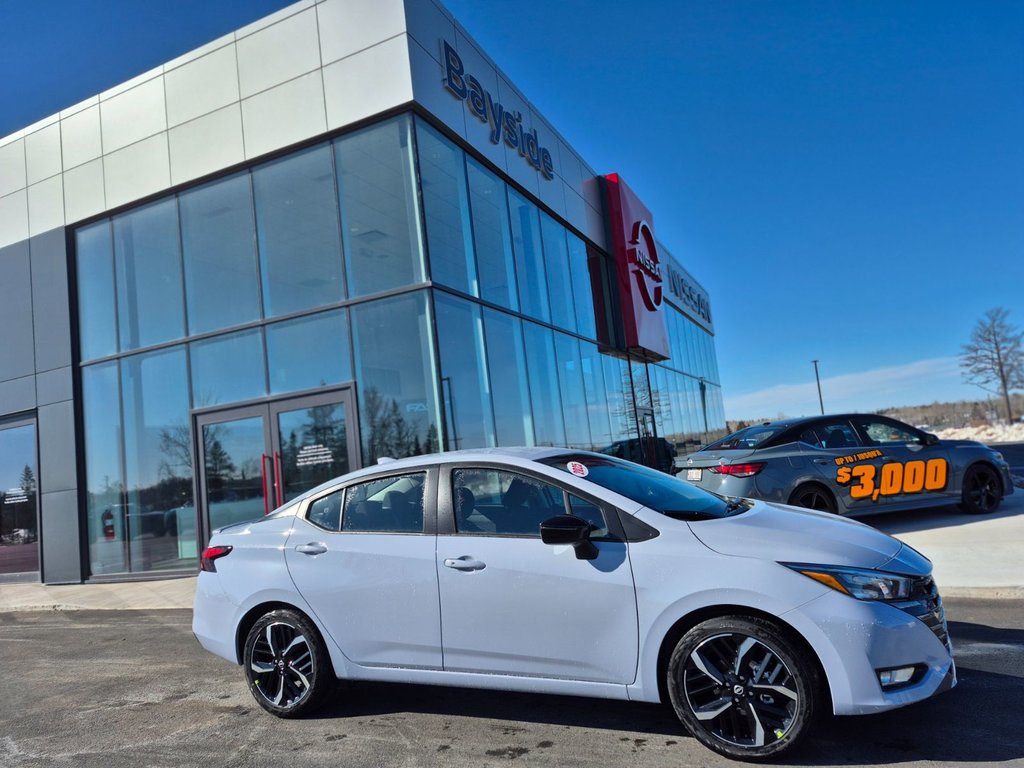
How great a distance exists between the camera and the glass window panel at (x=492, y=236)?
1243 centimetres

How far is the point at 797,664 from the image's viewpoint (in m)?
3.32

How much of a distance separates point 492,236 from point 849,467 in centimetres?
697

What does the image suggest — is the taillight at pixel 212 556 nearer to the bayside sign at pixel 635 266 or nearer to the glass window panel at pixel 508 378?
the glass window panel at pixel 508 378

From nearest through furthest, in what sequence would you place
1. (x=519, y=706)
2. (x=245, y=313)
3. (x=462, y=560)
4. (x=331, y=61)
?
1. (x=462, y=560)
2. (x=519, y=706)
3. (x=331, y=61)
4. (x=245, y=313)

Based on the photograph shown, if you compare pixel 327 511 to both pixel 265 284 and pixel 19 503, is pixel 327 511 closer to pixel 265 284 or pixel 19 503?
pixel 265 284

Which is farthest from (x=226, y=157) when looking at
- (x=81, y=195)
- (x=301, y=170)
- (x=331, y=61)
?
(x=81, y=195)

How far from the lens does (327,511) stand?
4.75 metres

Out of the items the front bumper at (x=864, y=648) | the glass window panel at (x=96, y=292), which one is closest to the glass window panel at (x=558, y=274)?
the glass window panel at (x=96, y=292)

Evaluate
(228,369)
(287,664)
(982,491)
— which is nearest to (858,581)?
(287,664)

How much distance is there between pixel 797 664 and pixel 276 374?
32.0 feet

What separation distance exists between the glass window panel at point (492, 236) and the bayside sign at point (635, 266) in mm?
6386

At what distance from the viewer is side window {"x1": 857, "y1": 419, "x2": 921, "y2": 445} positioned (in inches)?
368

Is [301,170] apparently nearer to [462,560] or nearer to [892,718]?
[462,560]

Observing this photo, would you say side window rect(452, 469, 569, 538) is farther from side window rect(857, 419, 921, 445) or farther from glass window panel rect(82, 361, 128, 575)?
glass window panel rect(82, 361, 128, 575)
